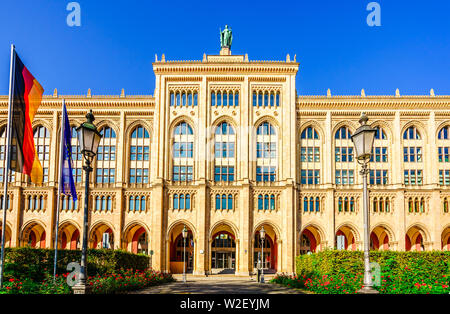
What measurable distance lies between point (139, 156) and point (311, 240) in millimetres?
23771

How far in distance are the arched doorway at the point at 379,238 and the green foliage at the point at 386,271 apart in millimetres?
30343

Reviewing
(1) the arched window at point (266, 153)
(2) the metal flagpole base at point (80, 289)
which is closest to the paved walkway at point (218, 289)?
(2) the metal flagpole base at point (80, 289)

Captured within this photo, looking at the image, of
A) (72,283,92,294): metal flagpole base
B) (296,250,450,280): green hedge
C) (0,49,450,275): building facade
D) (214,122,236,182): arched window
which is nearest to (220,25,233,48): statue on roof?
(0,49,450,275): building facade

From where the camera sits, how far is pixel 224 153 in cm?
4888

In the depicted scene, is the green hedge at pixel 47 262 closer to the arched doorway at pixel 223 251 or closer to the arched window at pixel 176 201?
the arched window at pixel 176 201

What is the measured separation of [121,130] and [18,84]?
32.1 metres

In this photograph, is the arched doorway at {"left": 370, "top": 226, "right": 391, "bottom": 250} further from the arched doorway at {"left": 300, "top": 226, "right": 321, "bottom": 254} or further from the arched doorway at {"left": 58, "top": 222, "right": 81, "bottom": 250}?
the arched doorway at {"left": 58, "top": 222, "right": 81, "bottom": 250}

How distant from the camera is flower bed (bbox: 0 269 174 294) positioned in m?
15.0

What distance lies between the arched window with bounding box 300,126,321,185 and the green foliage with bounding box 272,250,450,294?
2553 cm

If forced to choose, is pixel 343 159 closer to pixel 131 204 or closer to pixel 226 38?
pixel 226 38

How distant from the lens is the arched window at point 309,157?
1955 inches
